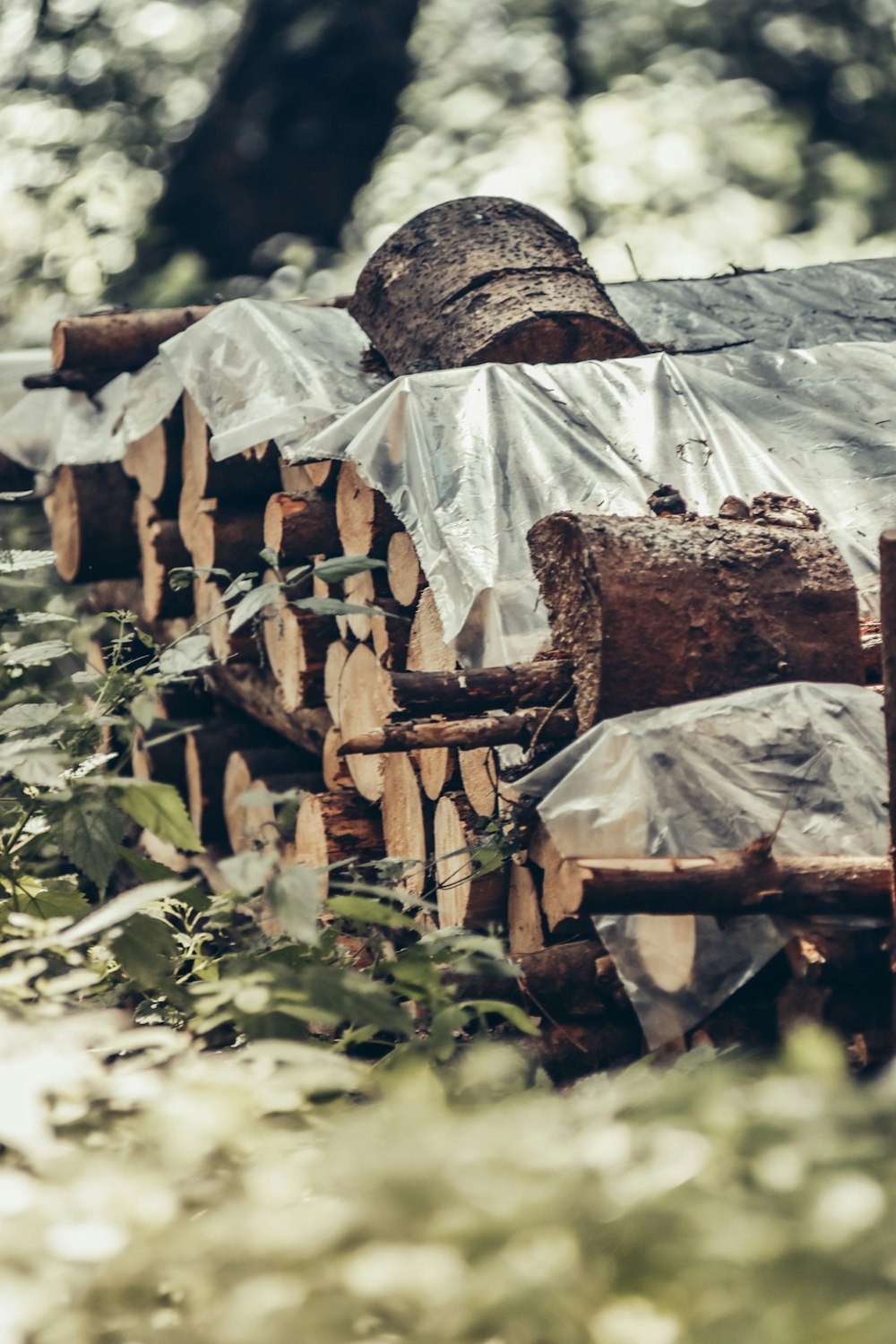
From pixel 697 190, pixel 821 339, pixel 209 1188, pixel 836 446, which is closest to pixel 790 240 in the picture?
pixel 697 190

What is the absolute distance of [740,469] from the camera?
→ 2.85 metres

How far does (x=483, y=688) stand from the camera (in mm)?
2232

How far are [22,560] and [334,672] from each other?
91cm

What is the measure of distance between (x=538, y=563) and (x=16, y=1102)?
1583 mm

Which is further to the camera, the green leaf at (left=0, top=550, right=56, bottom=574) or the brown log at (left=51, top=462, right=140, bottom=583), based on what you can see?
the brown log at (left=51, top=462, right=140, bottom=583)

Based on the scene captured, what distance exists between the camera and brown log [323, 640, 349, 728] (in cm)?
321

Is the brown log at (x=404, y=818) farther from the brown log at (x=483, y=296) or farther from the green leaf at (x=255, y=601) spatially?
the brown log at (x=483, y=296)

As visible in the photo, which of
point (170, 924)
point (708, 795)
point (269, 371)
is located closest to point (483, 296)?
point (269, 371)

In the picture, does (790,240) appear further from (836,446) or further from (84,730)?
(84,730)

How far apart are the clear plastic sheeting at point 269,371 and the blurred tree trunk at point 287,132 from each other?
26.1 ft

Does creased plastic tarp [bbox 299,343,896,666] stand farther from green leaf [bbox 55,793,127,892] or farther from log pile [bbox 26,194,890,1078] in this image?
green leaf [bbox 55,793,127,892]

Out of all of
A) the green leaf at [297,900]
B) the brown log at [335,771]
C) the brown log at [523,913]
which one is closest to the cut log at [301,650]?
the brown log at [335,771]

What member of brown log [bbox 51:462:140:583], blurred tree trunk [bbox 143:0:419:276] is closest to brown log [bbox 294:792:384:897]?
brown log [bbox 51:462:140:583]

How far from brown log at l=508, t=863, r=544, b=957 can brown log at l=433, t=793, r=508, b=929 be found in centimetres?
4
